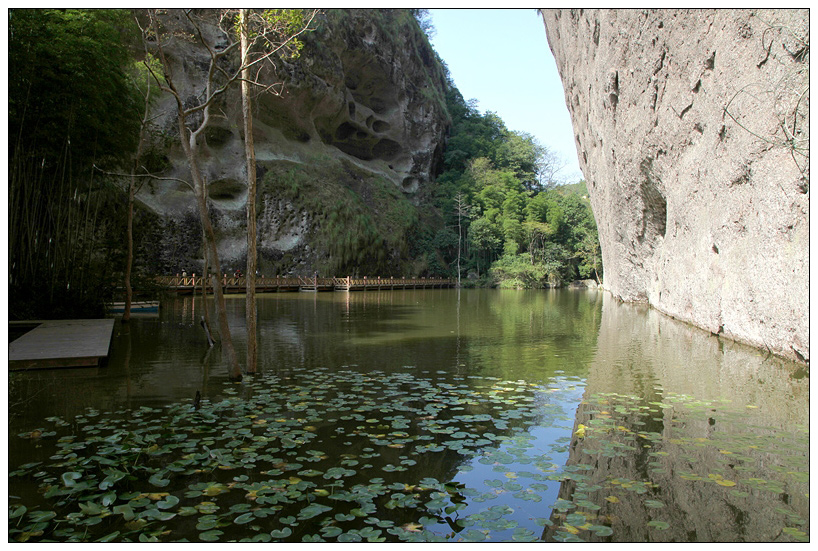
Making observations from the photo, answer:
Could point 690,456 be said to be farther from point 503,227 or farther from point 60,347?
point 503,227

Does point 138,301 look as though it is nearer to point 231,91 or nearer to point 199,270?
point 199,270

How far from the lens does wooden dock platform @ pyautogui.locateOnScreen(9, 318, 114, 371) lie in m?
7.39

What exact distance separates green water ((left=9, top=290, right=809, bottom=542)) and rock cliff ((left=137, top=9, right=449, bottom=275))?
24012mm

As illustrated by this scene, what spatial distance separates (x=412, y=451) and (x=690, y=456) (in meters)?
2.21

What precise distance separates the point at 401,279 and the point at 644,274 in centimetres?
2327

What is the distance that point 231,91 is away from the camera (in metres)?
33.6

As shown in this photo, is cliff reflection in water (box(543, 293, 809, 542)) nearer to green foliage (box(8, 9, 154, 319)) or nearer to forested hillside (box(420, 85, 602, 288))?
green foliage (box(8, 9, 154, 319))

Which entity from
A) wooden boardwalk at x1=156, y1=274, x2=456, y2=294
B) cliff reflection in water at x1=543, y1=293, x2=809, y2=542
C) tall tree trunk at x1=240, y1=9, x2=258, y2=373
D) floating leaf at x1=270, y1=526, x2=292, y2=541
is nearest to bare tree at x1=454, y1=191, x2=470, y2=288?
wooden boardwalk at x1=156, y1=274, x2=456, y2=294

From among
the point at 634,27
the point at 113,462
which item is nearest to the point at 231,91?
the point at 634,27

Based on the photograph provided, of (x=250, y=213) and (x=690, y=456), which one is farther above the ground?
(x=250, y=213)

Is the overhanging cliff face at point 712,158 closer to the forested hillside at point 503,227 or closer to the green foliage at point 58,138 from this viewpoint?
the green foliage at point 58,138

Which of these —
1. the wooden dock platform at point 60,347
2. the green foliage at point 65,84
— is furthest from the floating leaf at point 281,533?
the green foliage at point 65,84

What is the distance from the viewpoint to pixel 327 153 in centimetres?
4134

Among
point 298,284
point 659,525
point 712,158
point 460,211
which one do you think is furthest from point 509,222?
point 659,525
